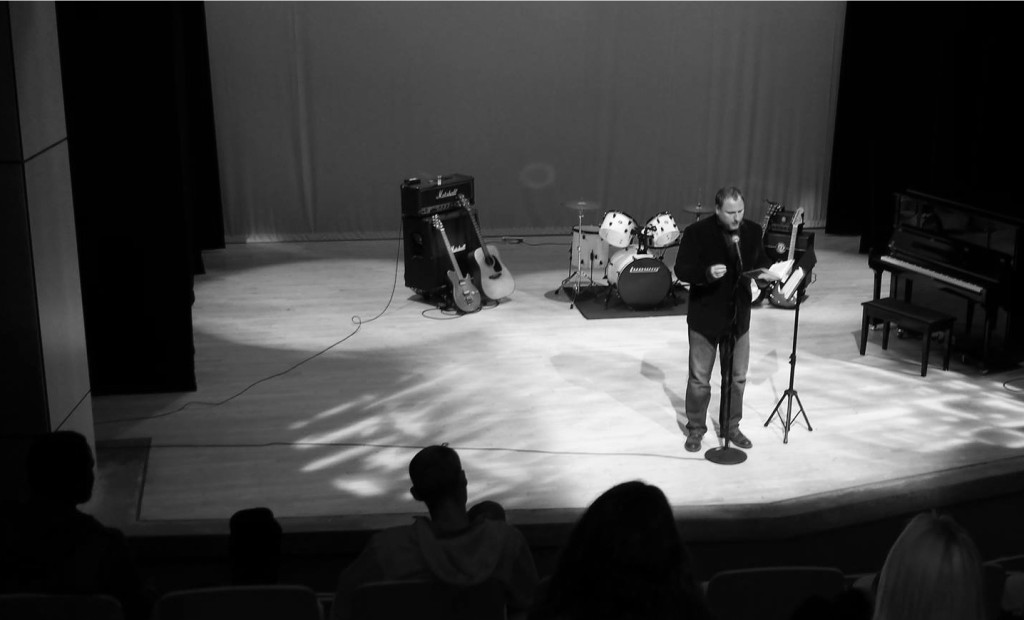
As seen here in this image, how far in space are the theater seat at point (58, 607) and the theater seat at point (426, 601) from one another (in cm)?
61

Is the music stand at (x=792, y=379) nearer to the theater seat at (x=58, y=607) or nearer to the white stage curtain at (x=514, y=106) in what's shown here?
the theater seat at (x=58, y=607)

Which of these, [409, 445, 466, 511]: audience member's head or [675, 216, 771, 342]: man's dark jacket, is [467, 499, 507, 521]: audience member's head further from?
[675, 216, 771, 342]: man's dark jacket

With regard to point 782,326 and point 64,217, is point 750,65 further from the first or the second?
point 64,217

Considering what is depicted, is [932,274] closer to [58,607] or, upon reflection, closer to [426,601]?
[426,601]

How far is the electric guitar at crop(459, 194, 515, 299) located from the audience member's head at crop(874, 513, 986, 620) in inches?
269

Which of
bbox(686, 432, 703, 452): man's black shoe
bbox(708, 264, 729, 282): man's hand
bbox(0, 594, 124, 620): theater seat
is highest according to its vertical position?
bbox(708, 264, 729, 282): man's hand

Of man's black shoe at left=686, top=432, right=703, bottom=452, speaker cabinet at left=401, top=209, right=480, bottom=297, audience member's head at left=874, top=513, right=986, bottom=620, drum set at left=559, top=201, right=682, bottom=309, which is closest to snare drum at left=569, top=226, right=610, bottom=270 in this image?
drum set at left=559, top=201, right=682, bottom=309

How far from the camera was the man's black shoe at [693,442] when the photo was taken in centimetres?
606

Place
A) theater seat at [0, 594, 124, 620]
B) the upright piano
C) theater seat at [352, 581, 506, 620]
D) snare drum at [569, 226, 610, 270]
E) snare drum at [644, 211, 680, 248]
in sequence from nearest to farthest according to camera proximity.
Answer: theater seat at [0, 594, 124, 620] → theater seat at [352, 581, 506, 620] → the upright piano → snare drum at [644, 211, 680, 248] → snare drum at [569, 226, 610, 270]

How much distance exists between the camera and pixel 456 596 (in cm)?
295

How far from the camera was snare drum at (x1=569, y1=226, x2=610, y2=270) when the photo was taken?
928 cm

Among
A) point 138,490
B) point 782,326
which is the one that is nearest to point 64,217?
point 138,490

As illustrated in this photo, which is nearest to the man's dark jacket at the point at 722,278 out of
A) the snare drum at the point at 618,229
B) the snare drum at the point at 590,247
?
the snare drum at the point at 618,229

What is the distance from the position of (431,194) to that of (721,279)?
3690 millimetres
